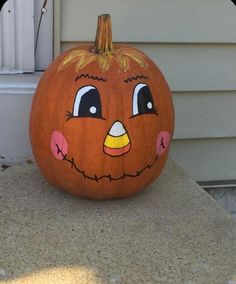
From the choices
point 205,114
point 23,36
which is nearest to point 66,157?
point 23,36

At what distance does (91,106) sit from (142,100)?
0.19m

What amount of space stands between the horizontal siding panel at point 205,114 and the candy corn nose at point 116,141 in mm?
805

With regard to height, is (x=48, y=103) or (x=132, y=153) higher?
(x=48, y=103)

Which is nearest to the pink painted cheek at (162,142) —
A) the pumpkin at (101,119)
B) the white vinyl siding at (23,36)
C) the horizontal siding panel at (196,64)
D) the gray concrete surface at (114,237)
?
the pumpkin at (101,119)

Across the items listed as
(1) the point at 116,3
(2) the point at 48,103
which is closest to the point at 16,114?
(2) the point at 48,103

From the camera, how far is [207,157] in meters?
2.86

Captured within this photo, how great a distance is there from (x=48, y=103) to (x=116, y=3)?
0.74 meters

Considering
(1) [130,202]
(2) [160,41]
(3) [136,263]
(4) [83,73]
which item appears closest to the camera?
(3) [136,263]

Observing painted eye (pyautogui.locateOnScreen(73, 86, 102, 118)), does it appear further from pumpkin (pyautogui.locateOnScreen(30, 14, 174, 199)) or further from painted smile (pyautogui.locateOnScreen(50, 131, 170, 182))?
painted smile (pyautogui.locateOnScreen(50, 131, 170, 182))

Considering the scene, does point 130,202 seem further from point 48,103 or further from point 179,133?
point 179,133

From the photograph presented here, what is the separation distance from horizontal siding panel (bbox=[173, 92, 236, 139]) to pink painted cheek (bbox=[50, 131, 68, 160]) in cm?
89

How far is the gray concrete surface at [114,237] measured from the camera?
167 centimetres

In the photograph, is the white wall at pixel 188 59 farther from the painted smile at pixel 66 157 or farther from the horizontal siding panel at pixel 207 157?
the painted smile at pixel 66 157

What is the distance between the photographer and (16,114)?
2461 millimetres
